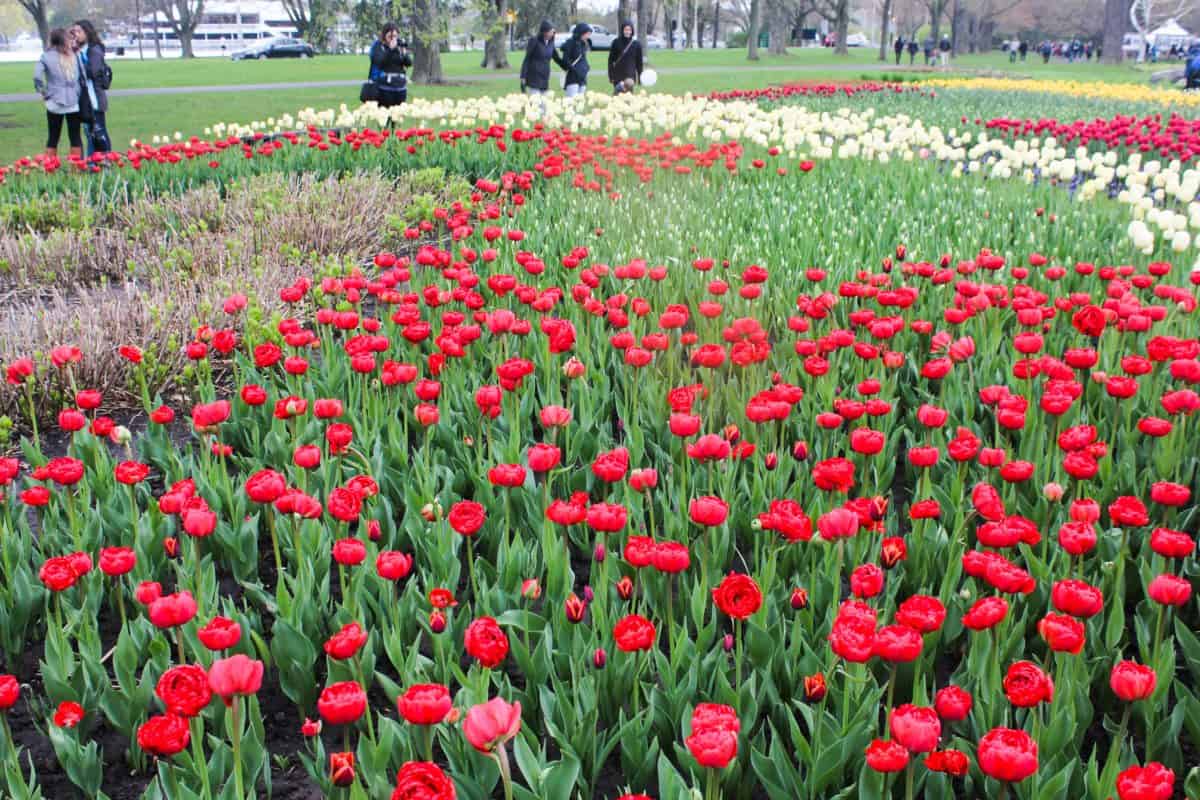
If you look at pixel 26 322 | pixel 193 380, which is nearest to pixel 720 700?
pixel 193 380

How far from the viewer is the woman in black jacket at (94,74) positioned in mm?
11742

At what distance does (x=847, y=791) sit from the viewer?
1997 mm

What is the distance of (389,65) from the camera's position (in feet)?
42.7

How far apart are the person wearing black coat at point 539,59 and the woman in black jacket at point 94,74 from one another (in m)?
5.51

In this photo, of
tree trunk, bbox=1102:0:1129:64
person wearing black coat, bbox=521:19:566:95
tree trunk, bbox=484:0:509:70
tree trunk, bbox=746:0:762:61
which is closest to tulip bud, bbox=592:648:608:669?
person wearing black coat, bbox=521:19:566:95

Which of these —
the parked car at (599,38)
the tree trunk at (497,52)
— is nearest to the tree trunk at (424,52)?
the tree trunk at (497,52)

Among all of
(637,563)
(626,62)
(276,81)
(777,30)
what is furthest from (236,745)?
(777,30)

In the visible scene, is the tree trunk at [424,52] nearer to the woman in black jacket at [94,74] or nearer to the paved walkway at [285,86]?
the paved walkway at [285,86]

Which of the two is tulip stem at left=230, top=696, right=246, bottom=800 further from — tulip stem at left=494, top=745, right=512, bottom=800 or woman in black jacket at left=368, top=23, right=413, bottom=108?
woman in black jacket at left=368, top=23, right=413, bottom=108

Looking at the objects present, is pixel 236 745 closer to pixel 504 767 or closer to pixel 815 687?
pixel 504 767

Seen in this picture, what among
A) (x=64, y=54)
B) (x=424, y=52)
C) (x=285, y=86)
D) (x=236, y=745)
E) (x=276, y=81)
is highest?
(x=424, y=52)

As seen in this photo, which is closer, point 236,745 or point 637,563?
point 236,745

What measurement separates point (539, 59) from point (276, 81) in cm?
2075

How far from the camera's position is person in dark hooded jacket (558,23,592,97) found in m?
15.4
